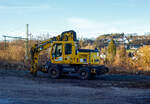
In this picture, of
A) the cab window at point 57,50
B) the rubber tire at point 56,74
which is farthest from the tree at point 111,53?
the rubber tire at point 56,74

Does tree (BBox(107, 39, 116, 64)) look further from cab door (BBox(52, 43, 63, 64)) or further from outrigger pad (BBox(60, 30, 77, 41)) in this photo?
cab door (BBox(52, 43, 63, 64))

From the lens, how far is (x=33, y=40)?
32.5 meters

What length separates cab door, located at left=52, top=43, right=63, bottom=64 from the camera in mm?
14805

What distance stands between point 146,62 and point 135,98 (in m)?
18.8

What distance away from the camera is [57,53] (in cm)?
1493

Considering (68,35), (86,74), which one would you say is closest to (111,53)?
(68,35)

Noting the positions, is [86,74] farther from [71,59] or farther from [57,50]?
[57,50]

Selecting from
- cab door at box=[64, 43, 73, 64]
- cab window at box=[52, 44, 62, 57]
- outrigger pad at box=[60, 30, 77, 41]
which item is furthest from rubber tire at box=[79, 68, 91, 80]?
outrigger pad at box=[60, 30, 77, 41]

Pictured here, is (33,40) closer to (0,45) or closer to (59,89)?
(0,45)

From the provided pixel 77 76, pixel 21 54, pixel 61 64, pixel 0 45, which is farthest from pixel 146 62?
pixel 0 45

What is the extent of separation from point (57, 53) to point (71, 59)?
1203mm

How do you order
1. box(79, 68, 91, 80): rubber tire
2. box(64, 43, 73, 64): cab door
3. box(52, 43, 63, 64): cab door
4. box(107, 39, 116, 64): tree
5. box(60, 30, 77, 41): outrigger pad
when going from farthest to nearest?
box(107, 39, 116, 64): tree < box(60, 30, 77, 41): outrigger pad < box(52, 43, 63, 64): cab door < box(64, 43, 73, 64): cab door < box(79, 68, 91, 80): rubber tire

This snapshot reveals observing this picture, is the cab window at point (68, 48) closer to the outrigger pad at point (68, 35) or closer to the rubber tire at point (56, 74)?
the outrigger pad at point (68, 35)

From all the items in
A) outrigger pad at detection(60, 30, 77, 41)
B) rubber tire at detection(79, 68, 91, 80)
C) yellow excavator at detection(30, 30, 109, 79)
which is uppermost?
outrigger pad at detection(60, 30, 77, 41)
